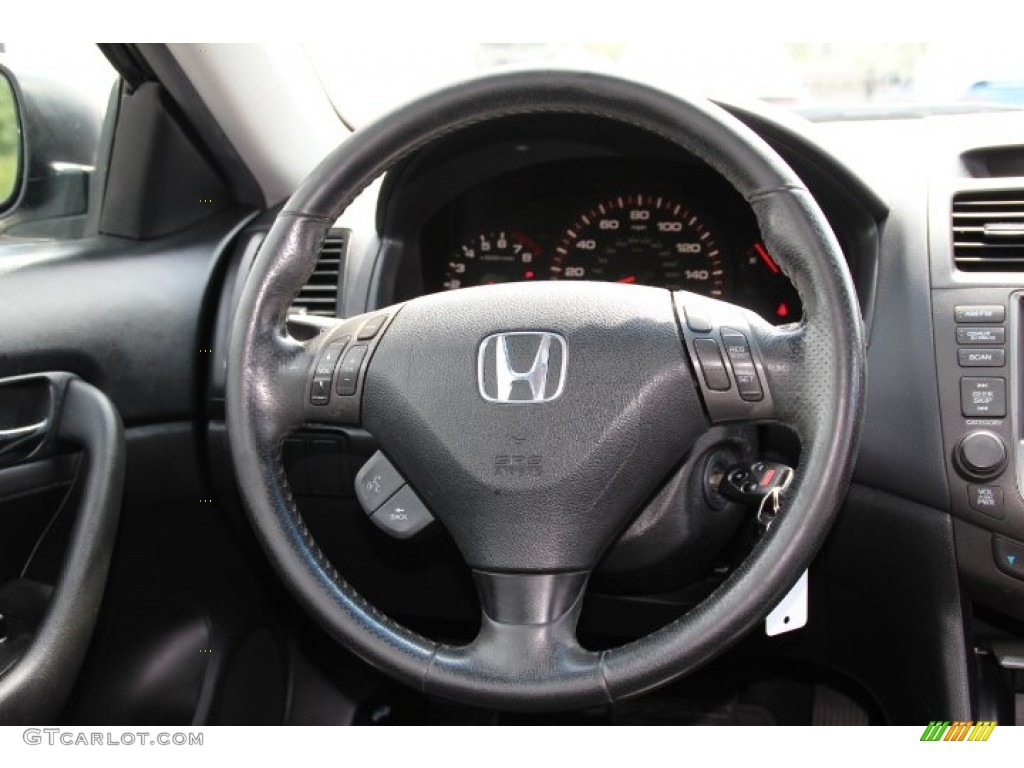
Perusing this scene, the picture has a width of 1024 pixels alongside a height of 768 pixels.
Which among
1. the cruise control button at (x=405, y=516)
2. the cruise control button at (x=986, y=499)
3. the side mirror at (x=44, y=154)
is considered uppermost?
the side mirror at (x=44, y=154)

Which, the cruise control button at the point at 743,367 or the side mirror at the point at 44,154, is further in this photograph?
the side mirror at the point at 44,154

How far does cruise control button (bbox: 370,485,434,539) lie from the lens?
1.25 m

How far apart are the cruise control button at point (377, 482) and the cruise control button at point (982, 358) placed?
0.75m

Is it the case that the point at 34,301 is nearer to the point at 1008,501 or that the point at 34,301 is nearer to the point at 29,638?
the point at 29,638

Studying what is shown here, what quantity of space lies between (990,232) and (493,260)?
30.6 inches

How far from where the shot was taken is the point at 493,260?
5.99 feet

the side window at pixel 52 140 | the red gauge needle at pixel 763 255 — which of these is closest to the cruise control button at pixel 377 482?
the red gauge needle at pixel 763 255

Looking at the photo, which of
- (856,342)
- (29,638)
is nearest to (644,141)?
(856,342)

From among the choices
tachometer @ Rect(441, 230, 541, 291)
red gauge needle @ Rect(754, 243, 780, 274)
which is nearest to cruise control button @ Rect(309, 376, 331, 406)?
tachometer @ Rect(441, 230, 541, 291)

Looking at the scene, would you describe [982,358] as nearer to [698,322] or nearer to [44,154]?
[698,322]

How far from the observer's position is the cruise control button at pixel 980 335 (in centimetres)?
140

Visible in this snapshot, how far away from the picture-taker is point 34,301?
156cm

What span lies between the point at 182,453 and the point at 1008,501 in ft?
4.09

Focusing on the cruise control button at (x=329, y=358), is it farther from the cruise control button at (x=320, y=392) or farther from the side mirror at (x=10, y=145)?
the side mirror at (x=10, y=145)
